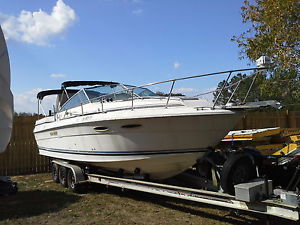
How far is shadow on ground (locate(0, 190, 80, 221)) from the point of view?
5.18m

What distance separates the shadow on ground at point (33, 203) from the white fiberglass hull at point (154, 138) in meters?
1.03

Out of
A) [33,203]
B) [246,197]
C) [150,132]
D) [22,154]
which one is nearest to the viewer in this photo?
[246,197]

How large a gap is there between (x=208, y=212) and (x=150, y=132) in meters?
1.64

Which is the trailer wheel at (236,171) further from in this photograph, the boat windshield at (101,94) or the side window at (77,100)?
the side window at (77,100)

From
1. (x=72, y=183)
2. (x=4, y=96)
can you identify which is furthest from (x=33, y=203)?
(x=4, y=96)

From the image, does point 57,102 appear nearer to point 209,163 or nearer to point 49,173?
point 49,173

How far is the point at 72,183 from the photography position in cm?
666

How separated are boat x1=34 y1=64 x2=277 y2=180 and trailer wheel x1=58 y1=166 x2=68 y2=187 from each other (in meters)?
1.00

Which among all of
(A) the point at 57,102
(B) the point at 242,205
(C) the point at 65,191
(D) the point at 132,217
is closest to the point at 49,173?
(A) the point at 57,102

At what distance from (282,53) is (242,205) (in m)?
7.48

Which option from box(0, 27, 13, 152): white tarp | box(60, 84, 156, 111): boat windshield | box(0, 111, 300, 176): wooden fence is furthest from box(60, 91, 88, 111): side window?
box(0, 111, 300, 176): wooden fence

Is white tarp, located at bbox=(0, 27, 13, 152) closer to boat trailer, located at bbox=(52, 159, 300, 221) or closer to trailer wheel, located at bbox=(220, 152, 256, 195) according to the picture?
boat trailer, located at bbox=(52, 159, 300, 221)

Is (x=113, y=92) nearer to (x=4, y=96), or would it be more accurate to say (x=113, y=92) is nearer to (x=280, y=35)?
(x=4, y=96)

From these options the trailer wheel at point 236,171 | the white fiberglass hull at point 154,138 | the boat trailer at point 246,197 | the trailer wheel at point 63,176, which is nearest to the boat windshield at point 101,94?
the white fiberglass hull at point 154,138
